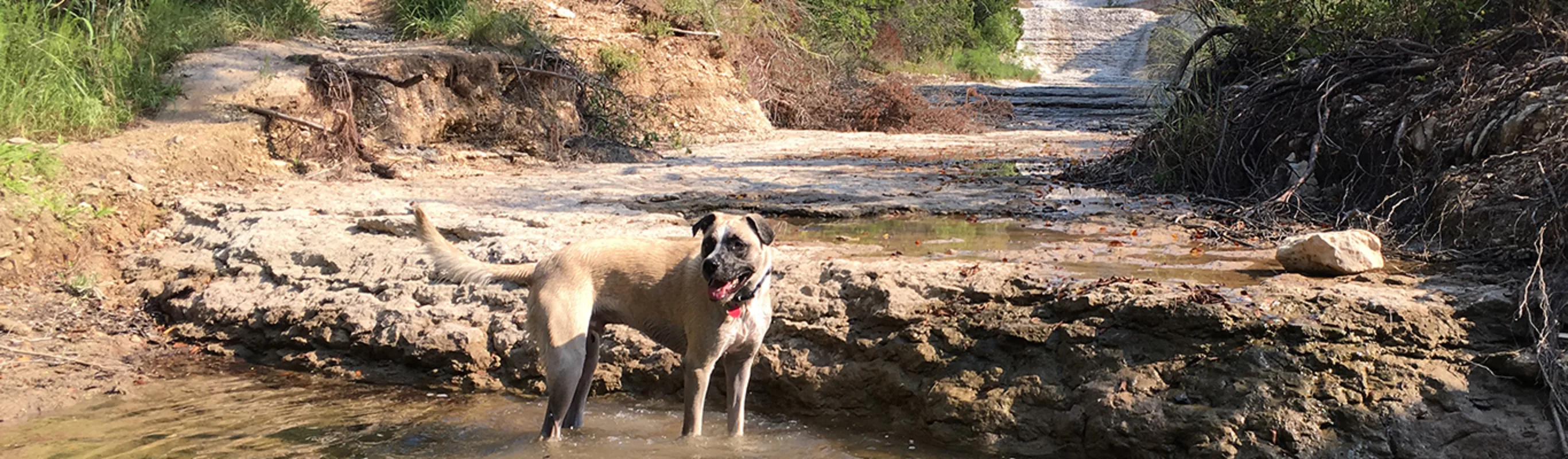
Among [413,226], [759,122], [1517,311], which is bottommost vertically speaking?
[759,122]

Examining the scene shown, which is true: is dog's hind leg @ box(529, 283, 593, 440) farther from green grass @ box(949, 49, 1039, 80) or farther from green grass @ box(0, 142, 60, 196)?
green grass @ box(949, 49, 1039, 80)

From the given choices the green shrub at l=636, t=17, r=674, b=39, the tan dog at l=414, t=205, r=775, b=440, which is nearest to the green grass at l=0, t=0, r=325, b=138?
the green shrub at l=636, t=17, r=674, b=39

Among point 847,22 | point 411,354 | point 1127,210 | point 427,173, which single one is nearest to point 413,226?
point 411,354

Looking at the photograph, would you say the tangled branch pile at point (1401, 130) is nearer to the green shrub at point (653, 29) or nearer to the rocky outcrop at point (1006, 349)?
the rocky outcrop at point (1006, 349)

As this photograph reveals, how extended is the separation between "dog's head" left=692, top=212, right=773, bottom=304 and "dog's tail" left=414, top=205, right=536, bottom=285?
962mm

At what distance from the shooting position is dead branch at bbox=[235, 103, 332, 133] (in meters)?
10.5

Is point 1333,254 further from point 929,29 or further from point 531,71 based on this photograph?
point 929,29

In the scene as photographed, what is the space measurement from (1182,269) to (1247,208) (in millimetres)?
2079

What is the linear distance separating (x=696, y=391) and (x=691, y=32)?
12.4 m

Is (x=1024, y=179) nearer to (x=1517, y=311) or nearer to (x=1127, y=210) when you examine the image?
(x=1127, y=210)

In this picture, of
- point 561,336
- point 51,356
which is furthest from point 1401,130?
point 51,356

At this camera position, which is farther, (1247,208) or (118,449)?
(1247,208)

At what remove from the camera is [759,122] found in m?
16.7

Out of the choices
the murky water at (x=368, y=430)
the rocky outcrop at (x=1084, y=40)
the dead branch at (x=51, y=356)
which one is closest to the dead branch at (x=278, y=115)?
the dead branch at (x=51, y=356)
